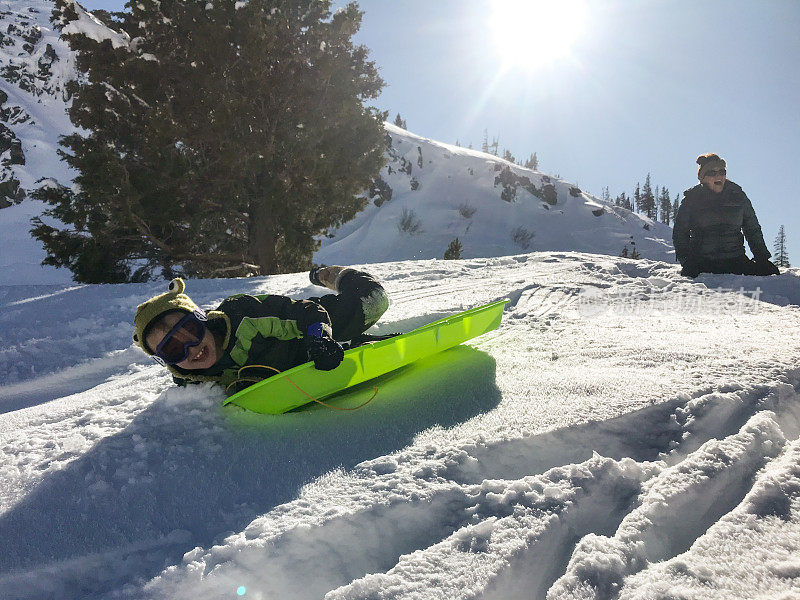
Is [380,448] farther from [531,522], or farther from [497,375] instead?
[497,375]

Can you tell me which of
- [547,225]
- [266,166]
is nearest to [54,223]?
[266,166]

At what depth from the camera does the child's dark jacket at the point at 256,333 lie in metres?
2.41

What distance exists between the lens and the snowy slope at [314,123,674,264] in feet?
102

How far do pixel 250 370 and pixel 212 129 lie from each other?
30.0 ft

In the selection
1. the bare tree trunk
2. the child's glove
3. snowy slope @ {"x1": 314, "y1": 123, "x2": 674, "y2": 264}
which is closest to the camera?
the child's glove

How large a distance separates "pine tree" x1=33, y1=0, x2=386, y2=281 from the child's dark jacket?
8.48m

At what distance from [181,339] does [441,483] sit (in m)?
1.50

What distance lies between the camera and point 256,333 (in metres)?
2.47

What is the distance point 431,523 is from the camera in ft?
4.74

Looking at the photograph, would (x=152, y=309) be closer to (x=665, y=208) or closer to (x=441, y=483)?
(x=441, y=483)

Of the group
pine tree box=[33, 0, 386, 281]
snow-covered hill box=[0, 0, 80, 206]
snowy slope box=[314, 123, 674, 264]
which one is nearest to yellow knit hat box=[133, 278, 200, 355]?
pine tree box=[33, 0, 386, 281]

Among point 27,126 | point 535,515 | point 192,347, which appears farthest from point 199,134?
point 27,126

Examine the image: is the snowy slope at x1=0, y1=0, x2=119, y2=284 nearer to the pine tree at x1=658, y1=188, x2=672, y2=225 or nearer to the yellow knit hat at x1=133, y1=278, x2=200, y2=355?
the yellow knit hat at x1=133, y1=278, x2=200, y2=355

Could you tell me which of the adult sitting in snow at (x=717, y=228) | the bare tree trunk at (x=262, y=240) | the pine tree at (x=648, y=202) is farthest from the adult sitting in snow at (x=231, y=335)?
the pine tree at (x=648, y=202)
